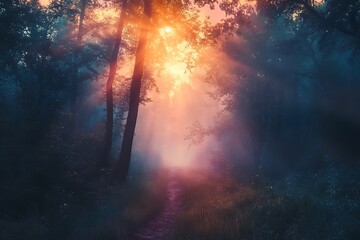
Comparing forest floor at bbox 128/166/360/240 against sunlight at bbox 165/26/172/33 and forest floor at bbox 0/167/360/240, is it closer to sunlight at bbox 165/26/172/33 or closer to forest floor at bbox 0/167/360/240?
forest floor at bbox 0/167/360/240

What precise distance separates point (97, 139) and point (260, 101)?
46.9ft

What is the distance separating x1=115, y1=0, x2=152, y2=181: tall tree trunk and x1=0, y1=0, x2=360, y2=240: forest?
6 centimetres

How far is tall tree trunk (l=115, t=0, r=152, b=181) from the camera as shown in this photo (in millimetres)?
17562

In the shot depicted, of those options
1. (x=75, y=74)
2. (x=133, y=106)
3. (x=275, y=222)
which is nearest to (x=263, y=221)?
(x=275, y=222)

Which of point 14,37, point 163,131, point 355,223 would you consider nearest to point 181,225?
point 355,223

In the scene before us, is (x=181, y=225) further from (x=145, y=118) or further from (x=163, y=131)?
(x=163, y=131)

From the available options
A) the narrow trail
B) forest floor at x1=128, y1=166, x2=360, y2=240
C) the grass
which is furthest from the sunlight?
the grass

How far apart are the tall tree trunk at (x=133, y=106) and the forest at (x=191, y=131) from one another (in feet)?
0.18

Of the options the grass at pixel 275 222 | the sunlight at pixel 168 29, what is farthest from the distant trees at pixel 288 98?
the grass at pixel 275 222

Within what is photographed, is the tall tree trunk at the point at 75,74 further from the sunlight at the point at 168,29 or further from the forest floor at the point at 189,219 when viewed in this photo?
the forest floor at the point at 189,219

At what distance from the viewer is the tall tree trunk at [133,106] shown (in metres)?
17.6

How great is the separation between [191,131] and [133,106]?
1628cm

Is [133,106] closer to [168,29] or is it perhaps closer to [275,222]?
[168,29]

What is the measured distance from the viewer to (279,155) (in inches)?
1336
